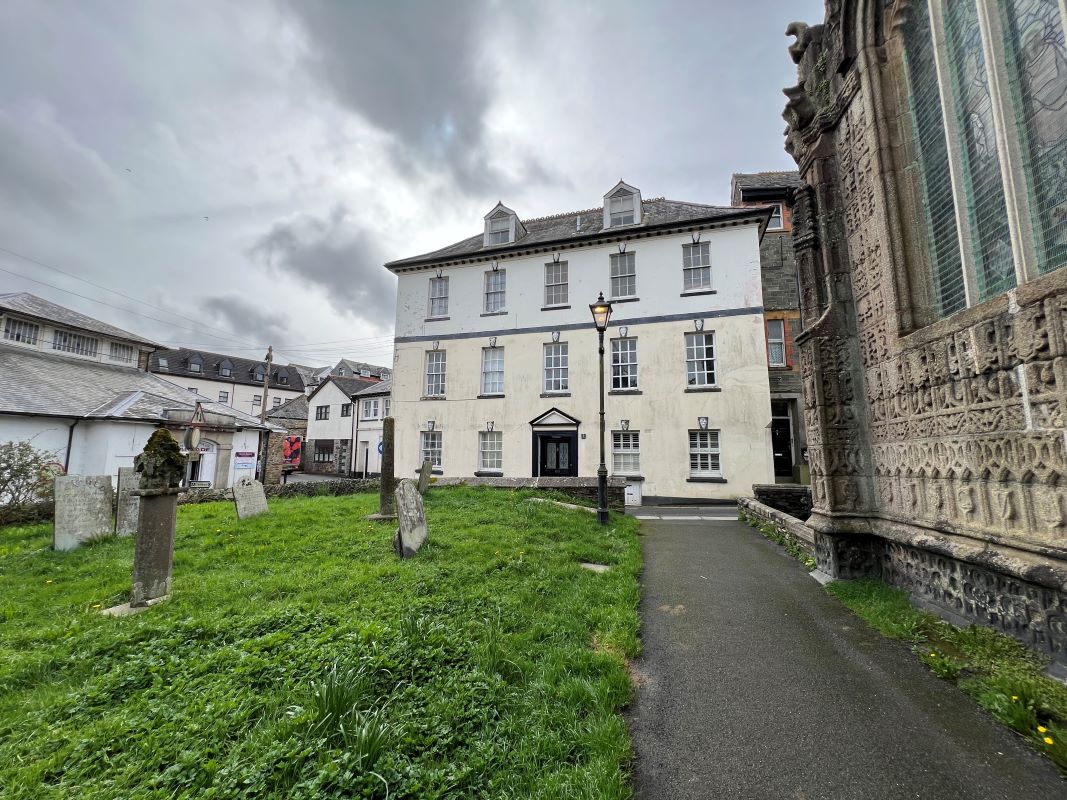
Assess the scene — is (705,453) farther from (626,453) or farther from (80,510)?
(80,510)

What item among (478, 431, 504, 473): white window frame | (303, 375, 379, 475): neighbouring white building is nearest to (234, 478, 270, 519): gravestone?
(478, 431, 504, 473): white window frame

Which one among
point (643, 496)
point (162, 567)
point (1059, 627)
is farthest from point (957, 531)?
point (643, 496)

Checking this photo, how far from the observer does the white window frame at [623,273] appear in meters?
17.5

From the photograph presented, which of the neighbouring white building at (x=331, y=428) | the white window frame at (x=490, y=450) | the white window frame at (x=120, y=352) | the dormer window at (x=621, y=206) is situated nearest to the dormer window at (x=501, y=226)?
the dormer window at (x=621, y=206)

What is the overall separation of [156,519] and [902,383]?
8689 mm

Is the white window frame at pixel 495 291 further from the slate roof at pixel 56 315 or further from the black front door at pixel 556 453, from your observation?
the slate roof at pixel 56 315

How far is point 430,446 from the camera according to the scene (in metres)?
19.4

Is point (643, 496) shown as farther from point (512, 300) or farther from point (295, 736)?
point (295, 736)

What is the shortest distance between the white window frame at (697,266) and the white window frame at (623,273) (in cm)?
194

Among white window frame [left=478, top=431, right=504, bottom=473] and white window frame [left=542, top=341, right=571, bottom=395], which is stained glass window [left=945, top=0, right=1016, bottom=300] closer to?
white window frame [left=542, top=341, right=571, bottom=395]

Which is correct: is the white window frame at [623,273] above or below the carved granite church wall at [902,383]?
above

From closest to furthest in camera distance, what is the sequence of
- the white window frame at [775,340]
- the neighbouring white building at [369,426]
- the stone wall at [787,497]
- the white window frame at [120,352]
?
the stone wall at [787,497] < the white window frame at [775,340] < the white window frame at [120,352] < the neighbouring white building at [369,426]

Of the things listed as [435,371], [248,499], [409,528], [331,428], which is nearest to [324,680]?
[409,528]

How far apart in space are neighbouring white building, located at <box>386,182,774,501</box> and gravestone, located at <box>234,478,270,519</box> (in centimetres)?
933
